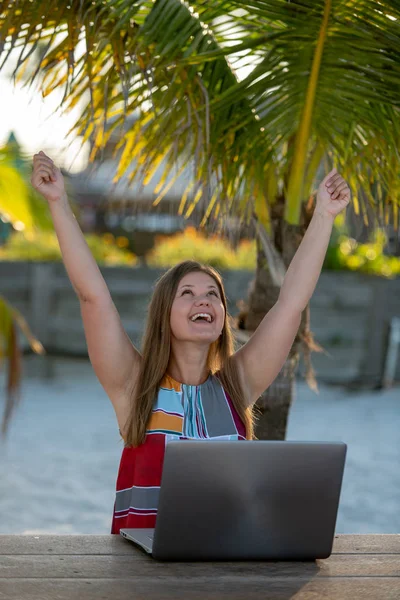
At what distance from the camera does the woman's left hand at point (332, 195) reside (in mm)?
2650

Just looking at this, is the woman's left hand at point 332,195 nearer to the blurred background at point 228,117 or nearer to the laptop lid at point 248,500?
the blurred background at point 228,117

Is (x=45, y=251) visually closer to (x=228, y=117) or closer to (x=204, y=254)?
(x=204, y=254)

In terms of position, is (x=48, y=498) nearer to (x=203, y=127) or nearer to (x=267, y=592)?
(x=203, y=127)

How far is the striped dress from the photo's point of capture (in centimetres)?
238

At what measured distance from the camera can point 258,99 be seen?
3.58 meters

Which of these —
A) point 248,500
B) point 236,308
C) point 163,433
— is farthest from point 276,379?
point 236,308

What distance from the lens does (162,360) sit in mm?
2551

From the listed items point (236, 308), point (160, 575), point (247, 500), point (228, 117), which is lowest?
point (160, 575)

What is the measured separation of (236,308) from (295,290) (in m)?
7.48

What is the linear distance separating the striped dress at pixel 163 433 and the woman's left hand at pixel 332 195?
56cm

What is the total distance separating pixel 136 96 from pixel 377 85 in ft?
2.82

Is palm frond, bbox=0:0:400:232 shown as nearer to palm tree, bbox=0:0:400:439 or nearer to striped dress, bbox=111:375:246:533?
palm tree, bbox=0:0:400:439

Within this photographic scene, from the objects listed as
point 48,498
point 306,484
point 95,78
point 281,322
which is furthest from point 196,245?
point 306,484

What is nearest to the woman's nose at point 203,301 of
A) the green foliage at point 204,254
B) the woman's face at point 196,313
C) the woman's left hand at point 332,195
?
the woman's face at point 196,313
